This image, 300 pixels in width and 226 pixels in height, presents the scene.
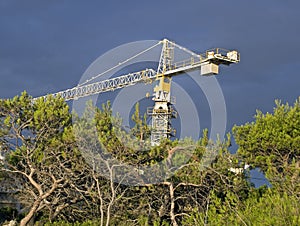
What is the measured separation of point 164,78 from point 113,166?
581 inches

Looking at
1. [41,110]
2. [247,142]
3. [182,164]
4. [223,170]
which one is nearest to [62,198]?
[41,110]

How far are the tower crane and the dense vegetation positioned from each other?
7159 millimetres

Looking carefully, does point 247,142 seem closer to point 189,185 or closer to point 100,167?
point 189,185

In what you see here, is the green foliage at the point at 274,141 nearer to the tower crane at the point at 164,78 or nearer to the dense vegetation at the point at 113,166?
the dense vegetation at the point at 113,166

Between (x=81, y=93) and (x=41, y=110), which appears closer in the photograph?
(x=41, y=110)

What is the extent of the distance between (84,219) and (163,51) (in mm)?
15551

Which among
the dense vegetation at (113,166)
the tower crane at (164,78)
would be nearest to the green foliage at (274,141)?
the dense vegetation at (113,166)

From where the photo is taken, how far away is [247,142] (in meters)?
17.1

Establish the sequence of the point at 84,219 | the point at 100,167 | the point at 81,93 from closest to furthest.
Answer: the point at 100,167
the point at 84,219
the point at 81,93

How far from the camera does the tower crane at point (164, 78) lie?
2428 centimetres

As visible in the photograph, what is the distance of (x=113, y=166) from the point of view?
1421 cm

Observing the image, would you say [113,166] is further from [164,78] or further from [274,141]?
[164,78]

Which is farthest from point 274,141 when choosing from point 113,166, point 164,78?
point 164,78

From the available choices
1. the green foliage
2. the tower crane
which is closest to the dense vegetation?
the green foliage
